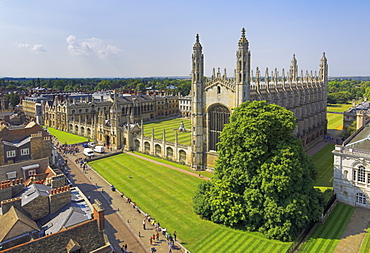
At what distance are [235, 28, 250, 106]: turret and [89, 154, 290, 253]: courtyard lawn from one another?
554 inches

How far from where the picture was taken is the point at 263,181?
1026 inches

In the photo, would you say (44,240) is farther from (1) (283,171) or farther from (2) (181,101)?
(2) (181,101)

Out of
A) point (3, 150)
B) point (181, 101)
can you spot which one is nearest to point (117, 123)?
point (3, 150)

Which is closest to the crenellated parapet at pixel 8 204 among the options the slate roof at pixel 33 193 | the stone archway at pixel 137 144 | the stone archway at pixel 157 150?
the slate roof at pixel 33 193

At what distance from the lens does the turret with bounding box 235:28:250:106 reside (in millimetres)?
39562

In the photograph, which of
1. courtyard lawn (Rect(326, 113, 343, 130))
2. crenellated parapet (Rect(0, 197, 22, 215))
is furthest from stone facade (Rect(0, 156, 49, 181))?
courtyard lawn (Rect(326, 113, 343, 130))

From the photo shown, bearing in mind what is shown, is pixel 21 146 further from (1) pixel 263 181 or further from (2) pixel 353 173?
(2) pixel 353 173

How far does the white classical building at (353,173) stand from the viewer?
31188 mm

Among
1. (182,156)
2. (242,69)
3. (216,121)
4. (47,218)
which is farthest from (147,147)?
(47,218)

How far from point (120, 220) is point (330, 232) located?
67.8ft

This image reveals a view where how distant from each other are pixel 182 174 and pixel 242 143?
16509 millimetres

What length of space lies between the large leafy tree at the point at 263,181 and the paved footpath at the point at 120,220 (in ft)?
19.4

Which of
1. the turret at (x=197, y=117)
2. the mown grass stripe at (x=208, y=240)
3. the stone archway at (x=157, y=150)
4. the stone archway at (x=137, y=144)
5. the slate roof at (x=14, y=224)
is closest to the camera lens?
the slate roof at (x=14, y=224)

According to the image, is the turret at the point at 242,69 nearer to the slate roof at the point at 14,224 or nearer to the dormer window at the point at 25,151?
the dormer window at the point at 25,151
